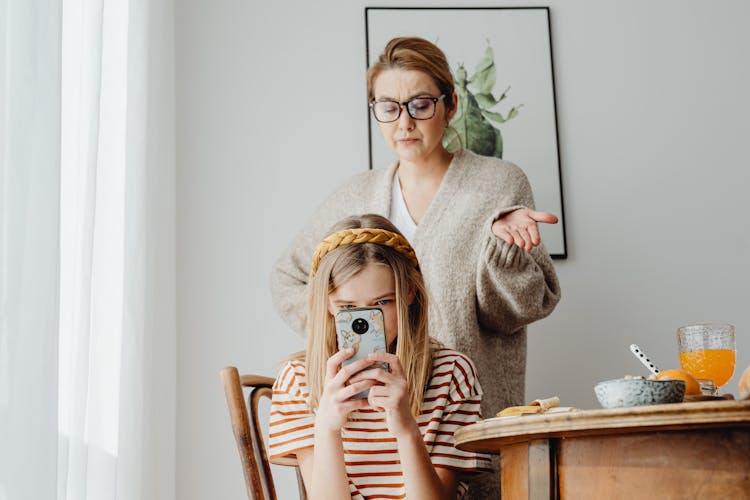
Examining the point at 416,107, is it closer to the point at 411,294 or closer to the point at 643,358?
the point at 411,294

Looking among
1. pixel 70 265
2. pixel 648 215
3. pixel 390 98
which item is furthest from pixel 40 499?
pixel 648 215

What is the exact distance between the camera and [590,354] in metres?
1.91

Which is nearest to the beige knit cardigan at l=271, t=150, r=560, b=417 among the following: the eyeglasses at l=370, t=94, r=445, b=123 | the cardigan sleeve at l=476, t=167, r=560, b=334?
the cardigan sleeve at l=476, t=167, r=560, b=334

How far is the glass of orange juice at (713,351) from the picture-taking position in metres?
1.24

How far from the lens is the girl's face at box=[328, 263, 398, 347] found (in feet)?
4.08

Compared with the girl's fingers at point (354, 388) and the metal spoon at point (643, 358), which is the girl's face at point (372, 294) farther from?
the metal spoon at point (643, 358)

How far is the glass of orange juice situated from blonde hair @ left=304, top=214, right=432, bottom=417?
0.40 metres

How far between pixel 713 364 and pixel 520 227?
1.19ft

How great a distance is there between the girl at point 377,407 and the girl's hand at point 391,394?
31 millimetres

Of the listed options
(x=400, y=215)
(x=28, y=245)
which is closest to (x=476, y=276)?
(x=400, y=215)

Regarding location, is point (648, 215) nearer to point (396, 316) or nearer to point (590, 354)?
point (590, 354)

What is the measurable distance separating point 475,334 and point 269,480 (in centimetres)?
51

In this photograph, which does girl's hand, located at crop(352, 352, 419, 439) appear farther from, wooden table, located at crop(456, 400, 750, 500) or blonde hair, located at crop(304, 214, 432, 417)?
wooden table, located at crop(456, 400, 750, 500)

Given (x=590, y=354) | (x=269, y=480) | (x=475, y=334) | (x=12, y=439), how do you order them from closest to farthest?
(x=12, y=439) → (x=269, y=480) → (x=475, y=334) → (x=590, y=354)
